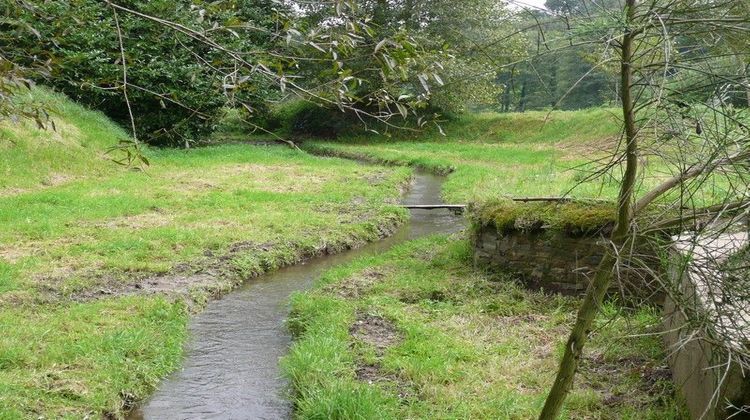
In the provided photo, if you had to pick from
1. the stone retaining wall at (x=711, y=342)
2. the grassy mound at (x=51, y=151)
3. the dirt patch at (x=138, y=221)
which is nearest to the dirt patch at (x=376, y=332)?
the stone retaining wall at (x=711, y=342)

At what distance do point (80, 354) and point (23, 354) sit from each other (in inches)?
18.4

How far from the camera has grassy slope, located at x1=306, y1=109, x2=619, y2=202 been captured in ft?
51.0

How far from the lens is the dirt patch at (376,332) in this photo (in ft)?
22.4

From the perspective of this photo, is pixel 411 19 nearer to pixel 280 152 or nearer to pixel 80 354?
pixel 280 152

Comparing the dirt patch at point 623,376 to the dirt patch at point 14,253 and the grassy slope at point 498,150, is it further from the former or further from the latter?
the dirt patch at point 14,253

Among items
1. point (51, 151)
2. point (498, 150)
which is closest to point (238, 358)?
point (51, 151)

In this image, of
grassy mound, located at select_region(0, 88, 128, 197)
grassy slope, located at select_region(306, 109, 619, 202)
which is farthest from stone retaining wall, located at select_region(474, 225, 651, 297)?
grassy mound, located at select_region(0, 88, 128, 197)

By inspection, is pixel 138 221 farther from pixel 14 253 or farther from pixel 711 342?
pixel 711 342

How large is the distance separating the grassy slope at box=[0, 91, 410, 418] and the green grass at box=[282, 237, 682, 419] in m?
1.59

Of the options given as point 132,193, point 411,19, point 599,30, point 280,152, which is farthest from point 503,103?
point 599,30

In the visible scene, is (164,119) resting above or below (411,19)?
below

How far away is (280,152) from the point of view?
2445 cm

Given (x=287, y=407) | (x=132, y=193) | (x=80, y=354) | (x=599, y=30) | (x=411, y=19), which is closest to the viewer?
(x=599, y=30)

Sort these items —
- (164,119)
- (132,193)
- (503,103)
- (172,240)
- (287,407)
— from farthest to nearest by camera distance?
(503,103)
(164,119)
(132,193)
(172,240)
(287,407)
